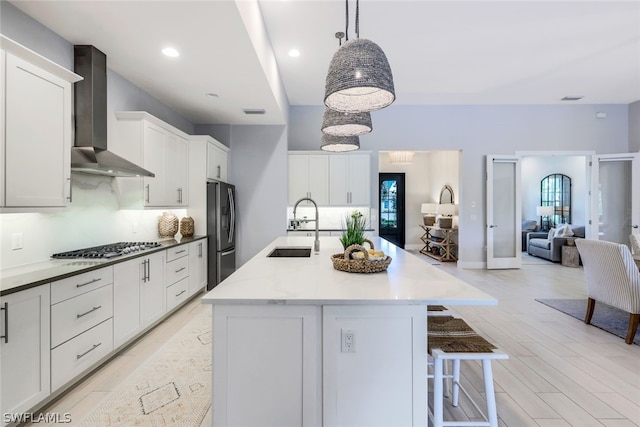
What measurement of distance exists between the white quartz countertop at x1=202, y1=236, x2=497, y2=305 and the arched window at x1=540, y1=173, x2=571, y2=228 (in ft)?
29.4

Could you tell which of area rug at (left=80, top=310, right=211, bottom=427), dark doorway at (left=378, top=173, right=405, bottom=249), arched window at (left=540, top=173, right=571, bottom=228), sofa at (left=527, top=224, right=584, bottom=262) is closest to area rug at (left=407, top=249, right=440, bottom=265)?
dark doorway at (left=378, top=173, right=405, bottom=249)

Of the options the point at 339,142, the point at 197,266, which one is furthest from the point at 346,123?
the point at 197,266

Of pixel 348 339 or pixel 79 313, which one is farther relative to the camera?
pixel 79 313

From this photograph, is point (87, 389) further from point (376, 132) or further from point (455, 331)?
point (376, 132)

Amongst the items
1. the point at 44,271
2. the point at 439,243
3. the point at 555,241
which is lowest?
the point at 439,243

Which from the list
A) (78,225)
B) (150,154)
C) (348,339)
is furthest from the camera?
(150,154)

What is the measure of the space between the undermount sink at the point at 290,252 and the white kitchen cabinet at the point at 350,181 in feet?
9.25

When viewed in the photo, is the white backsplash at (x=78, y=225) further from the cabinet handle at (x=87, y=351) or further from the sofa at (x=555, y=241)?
the sofa at (x=555, y=241)

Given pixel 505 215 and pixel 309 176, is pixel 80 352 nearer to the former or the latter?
pixel 309 176

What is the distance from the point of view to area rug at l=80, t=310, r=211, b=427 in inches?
73.9

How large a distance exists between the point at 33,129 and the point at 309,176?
403cm

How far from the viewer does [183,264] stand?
12.5ft

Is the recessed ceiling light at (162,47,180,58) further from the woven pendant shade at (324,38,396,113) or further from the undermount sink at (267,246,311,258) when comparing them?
the undermount sink at (267,246,311,258)

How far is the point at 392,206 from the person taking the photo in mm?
9266
